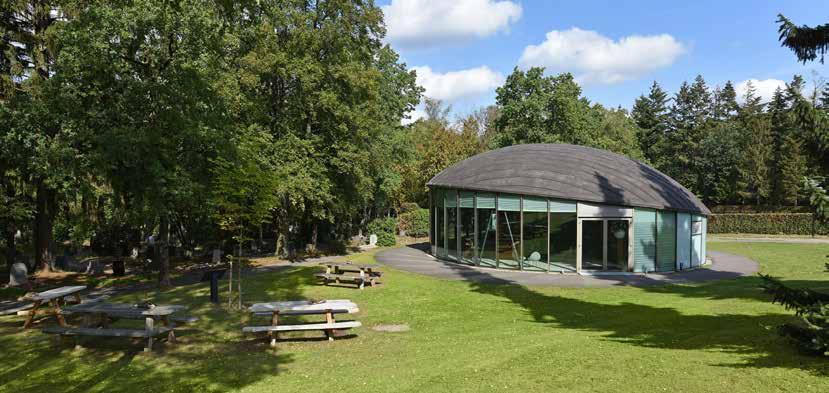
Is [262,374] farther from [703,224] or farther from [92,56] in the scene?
[703,224]

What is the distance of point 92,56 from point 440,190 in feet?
56.1

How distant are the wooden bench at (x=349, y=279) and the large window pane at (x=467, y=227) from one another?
7199mm

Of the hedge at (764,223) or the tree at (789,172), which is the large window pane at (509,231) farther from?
the tree at (789,172)

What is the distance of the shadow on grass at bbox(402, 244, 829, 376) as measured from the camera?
8086 millimetres

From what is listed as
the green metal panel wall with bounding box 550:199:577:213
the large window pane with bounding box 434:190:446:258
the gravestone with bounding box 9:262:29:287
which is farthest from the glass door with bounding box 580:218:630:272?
the gravestone with bounding box 9:262:29:287

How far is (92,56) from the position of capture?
17.3 m

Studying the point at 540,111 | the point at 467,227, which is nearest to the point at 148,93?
the point at 467,227

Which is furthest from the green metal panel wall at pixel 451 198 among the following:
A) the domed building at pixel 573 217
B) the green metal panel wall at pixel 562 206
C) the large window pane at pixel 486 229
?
the green metal panel wall at pixel 562 206

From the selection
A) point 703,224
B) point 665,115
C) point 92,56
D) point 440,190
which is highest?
point 665,115

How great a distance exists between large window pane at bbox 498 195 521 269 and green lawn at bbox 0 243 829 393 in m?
7.30

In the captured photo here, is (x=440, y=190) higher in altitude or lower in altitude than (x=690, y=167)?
lower

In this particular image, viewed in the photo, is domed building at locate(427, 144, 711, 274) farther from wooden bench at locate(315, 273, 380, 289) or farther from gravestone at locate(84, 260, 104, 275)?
gravestone at locate(84, 260, 104, 275)

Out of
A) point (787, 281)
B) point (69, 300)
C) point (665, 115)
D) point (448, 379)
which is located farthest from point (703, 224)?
point (665, 115)

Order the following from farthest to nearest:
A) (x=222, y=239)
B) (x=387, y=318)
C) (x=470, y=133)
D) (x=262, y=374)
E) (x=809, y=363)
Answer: (x=470, y=133), (x=222, y=239), (x=387, y=318), (x=262, y=374), (x=809, y=363)
